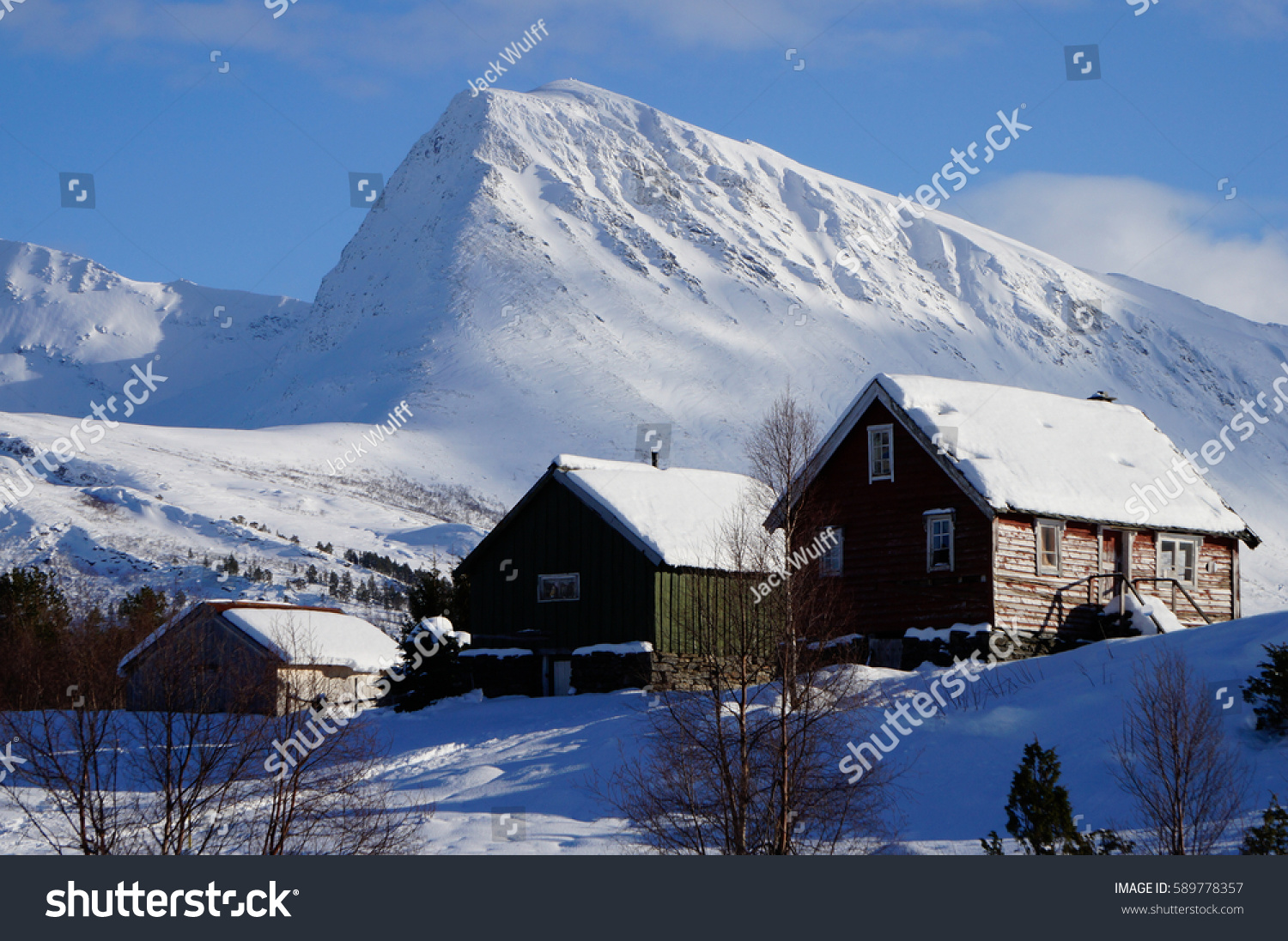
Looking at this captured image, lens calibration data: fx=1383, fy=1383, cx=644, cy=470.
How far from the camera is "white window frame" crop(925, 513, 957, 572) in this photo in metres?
37.1

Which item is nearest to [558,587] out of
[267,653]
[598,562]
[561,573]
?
[561,573]

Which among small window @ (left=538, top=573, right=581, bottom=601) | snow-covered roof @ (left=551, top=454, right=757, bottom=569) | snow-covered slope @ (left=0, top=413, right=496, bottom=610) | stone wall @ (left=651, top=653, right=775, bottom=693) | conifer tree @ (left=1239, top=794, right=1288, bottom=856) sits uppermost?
snow-covered slope @ (left=0, top=413, right=496, bottom=610)

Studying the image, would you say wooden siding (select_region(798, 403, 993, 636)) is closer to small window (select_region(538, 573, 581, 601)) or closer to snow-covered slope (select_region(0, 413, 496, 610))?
small window (select_region(538, 573, 581, 601))

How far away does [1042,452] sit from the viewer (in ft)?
131

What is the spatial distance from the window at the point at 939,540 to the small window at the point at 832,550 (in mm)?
2857

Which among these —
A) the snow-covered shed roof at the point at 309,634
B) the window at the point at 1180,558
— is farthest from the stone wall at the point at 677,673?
the window at the point at 1180,558

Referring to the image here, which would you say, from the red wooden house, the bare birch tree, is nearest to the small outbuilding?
the red wooden house

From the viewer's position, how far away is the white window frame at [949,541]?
122 ft

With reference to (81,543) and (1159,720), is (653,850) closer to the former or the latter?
(1159,720)

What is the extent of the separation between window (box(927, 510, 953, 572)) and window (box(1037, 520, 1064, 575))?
2.43m

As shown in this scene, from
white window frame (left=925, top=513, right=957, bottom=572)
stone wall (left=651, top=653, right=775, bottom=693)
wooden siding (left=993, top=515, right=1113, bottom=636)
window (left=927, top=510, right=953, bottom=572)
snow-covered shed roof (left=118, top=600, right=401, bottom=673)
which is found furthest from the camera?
snow-covered shed roof (left=118, top=600, right=401, bottom=673)

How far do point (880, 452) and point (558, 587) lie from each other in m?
10.6

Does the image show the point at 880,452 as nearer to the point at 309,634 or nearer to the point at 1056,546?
the point at 1056,546

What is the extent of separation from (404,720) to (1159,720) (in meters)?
23.9
